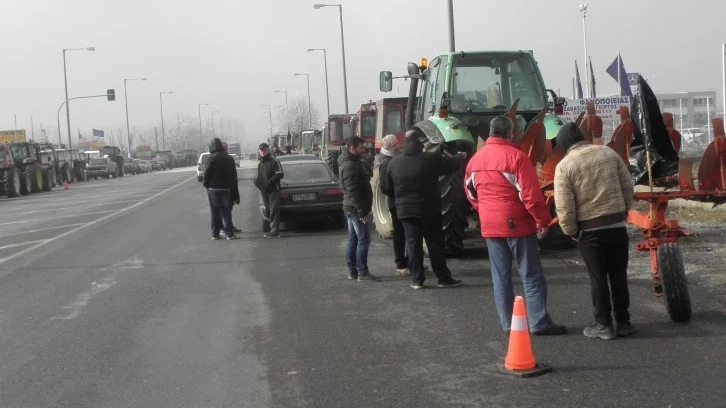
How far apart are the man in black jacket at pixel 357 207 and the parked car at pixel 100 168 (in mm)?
58291

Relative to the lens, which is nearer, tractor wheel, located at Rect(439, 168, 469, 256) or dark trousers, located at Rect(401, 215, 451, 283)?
dark trousers, located at Rect(401, 215, 451, 283)

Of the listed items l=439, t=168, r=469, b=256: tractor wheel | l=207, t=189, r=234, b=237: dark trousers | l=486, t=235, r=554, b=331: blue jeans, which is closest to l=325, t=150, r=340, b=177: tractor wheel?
l=207, t=189, r=234, b=237: dark trousers

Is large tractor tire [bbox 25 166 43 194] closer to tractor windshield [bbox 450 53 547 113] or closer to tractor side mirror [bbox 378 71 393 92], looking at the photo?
tractor side mirror [bbox 378 71 393 92]

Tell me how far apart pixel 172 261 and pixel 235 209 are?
34.6ft

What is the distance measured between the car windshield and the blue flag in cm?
850

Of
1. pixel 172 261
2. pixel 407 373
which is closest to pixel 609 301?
pixel 407 373

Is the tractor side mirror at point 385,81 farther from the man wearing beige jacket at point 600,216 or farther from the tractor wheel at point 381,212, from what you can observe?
the man wearing beige jacket at point 600,216

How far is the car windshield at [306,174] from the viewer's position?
17219 mm

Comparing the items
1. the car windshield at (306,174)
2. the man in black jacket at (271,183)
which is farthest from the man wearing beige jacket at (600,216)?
the car windshield at (306,174)

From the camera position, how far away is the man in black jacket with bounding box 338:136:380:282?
1067cm

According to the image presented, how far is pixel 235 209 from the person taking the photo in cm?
2366

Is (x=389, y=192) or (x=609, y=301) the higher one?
(x=389, y=192)

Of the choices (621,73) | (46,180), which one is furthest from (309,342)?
(46,180)

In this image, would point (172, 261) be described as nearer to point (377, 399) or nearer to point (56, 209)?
point (377, 399)
